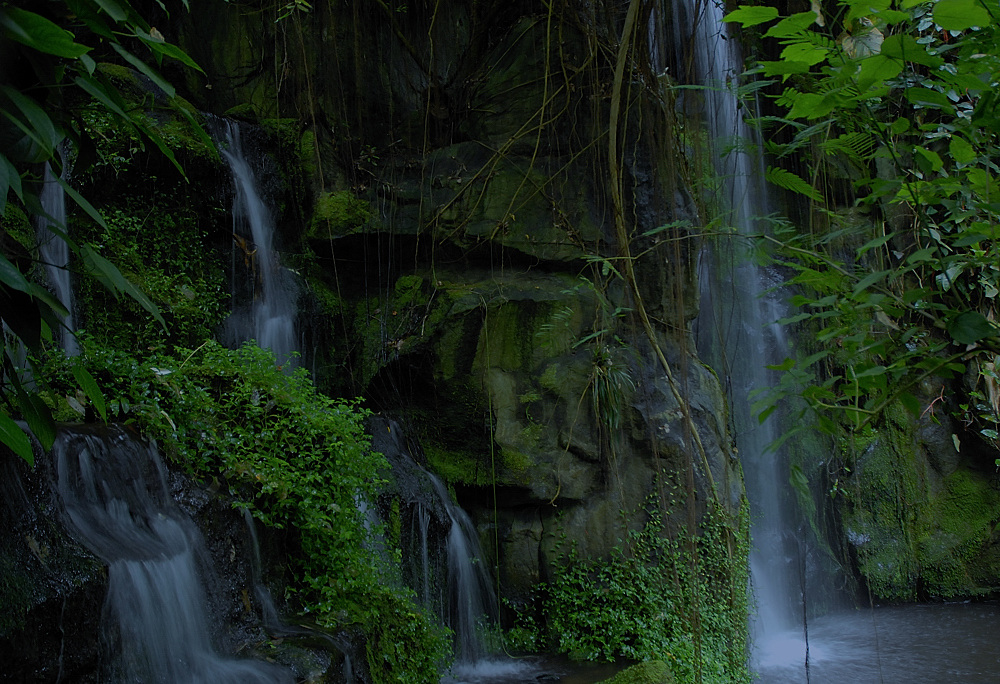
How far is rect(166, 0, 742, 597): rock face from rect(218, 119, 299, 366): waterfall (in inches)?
13.4

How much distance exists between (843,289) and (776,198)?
855 centimetres

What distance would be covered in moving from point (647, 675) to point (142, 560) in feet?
9.21

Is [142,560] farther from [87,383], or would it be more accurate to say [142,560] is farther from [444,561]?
[444,561]

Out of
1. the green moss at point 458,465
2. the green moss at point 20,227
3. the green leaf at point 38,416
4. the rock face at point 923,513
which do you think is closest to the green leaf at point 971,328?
the green leaf at point 38,416

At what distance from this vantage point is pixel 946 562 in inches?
328

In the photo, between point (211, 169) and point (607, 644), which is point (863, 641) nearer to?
point (607, 644)

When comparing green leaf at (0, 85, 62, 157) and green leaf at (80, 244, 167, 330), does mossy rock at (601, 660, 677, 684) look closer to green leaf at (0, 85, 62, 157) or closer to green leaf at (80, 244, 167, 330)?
green leaf at (80, 244, 167, 330)

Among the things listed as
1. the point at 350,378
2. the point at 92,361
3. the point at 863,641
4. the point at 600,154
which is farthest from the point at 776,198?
the point at 92,361

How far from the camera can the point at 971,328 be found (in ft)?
4.47

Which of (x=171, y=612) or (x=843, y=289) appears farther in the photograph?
(x=171, y=612)

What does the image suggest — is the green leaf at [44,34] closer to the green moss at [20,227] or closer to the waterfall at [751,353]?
the green moss at [20,227]

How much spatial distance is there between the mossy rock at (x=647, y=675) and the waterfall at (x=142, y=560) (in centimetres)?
200

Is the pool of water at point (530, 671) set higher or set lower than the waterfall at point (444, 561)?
lower

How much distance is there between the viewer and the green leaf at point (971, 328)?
1.35 meters
